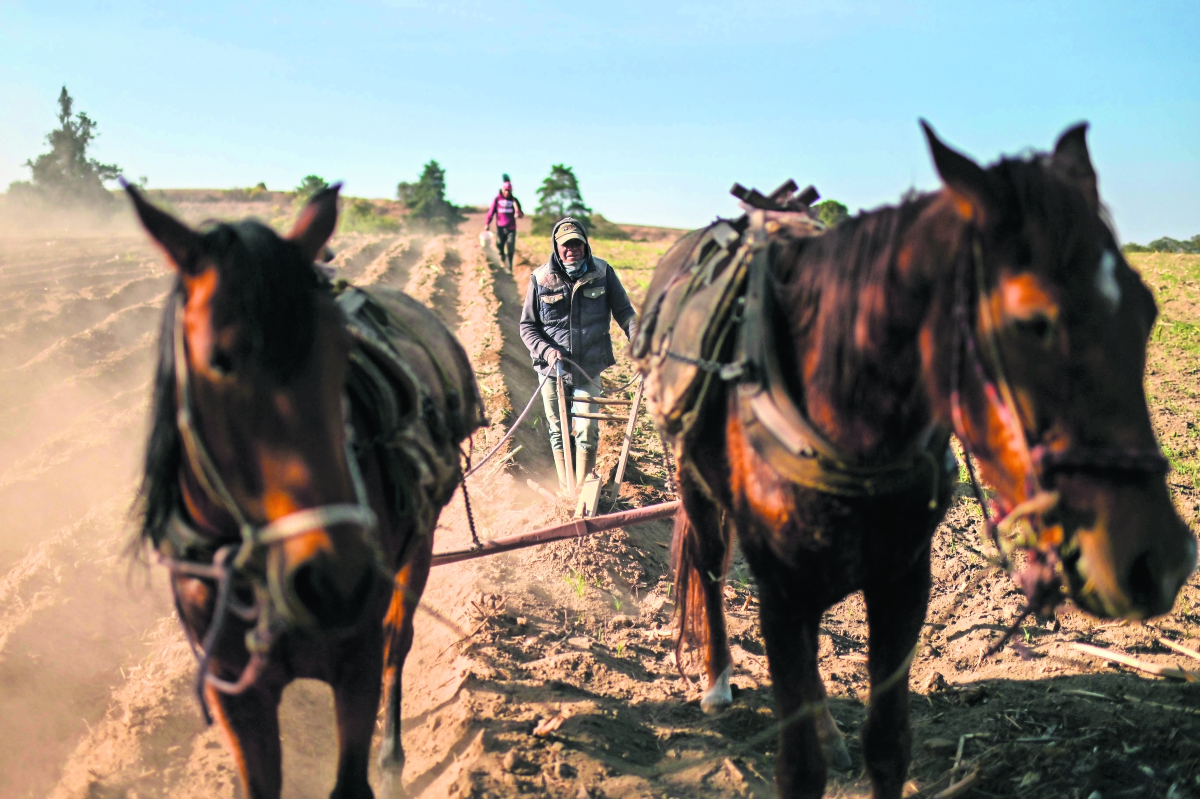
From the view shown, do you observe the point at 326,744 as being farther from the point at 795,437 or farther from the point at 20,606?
the point at 795,437

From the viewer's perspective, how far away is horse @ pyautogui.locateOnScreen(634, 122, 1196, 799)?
61.6 inches

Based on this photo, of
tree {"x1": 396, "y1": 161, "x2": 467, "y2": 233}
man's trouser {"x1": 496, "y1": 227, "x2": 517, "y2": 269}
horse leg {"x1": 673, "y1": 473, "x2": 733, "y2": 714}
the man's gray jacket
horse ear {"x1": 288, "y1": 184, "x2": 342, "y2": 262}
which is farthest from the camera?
tree {"x1": 396, "y1": 161, "x2": 467, "y2": 233}

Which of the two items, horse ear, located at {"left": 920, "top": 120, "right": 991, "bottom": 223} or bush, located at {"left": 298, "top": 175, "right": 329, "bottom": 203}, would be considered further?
bush, located at {"left": 298, "top": 175, "right": 329, "bottom": 203}

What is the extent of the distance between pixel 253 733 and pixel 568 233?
4419mm

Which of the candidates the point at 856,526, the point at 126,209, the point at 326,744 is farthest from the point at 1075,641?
the point at 126,209

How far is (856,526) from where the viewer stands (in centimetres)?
222

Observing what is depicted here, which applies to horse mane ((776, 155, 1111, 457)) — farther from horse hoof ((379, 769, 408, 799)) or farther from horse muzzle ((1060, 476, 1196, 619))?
horse hoof ((379, 769, 408, 799))

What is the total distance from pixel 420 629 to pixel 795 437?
3375 mm

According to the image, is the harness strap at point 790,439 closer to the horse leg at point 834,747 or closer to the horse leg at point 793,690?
the horse leg at point 793,690

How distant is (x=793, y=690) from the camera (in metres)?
2.46

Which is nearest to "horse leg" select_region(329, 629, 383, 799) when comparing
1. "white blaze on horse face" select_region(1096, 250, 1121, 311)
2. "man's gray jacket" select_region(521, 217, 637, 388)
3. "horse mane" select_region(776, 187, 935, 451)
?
"horse mane" select_region(776, 187, 935, 451)

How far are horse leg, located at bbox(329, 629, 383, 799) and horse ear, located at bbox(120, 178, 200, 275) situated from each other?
1.13 m

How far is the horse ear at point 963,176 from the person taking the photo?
64.2 inches

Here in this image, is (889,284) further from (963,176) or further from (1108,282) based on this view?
(1108,282)
